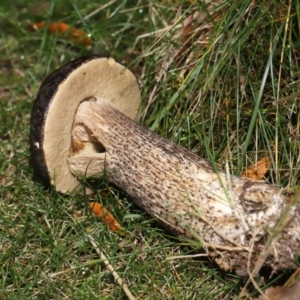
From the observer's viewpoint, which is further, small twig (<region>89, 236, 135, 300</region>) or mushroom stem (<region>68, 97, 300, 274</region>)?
small twig (<region>89, 236, 135, 300</region>)

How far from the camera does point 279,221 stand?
1.80 m

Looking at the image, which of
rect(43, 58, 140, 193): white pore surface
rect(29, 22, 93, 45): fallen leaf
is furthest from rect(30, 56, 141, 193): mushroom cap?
rect(29, 22, 93, 45): fallen leaf

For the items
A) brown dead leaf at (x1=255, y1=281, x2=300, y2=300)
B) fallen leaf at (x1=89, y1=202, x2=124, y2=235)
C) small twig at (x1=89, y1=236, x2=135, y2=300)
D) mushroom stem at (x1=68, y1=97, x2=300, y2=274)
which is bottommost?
small twig at (x1=89, y1=236, x2=135, y2=300)

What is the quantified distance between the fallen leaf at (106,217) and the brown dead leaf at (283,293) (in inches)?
25.2

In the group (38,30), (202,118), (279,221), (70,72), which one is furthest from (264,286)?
(38,30)

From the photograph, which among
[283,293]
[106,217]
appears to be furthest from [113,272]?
[283,293]

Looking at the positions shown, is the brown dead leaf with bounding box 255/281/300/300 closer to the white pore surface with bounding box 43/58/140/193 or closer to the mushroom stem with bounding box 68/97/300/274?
the mushroom stem with bounding box 68/97/300/274

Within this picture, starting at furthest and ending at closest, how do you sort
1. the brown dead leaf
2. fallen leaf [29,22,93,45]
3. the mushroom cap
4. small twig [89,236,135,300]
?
fallen leaf [29,22,93,45] < the mushroom cap < small twig [89,236,135,300] < the brown dead leaf

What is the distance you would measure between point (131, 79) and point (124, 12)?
1.90ft

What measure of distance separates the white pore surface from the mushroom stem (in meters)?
0.04

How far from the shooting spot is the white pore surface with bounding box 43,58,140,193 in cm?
219

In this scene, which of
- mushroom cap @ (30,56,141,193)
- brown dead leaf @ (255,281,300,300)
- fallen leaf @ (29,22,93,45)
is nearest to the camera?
brown dead leaf @ (255,281,300,300)

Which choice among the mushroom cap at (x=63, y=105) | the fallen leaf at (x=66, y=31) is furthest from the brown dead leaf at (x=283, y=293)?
the fallen leaf at (x=66, y=31)

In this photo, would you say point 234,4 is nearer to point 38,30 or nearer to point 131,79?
point 131,79
